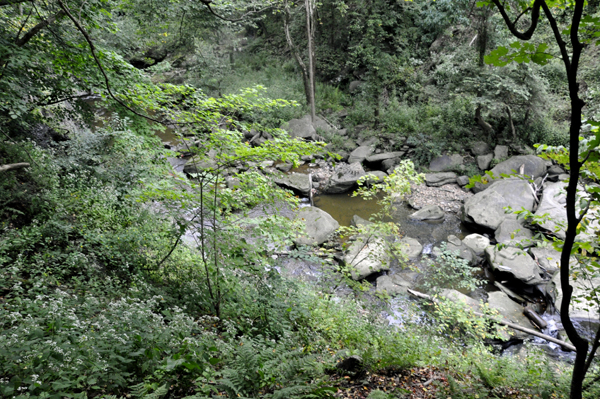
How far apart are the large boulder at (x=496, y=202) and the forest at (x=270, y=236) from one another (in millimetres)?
74

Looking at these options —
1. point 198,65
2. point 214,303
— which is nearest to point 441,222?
point 214,303

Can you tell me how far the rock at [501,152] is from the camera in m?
13.2

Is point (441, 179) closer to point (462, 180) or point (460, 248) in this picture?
point (462, 180)

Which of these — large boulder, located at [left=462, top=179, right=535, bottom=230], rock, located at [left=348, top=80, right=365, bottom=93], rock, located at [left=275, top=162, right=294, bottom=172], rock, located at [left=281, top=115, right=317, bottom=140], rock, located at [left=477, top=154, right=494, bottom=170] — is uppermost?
rock, located at [left=348, top=80, right=365, bottom=93]

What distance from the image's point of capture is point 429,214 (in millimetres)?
11492

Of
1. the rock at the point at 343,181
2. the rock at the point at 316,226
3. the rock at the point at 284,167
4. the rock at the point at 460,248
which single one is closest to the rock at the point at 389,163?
the rock at the point at 343,181

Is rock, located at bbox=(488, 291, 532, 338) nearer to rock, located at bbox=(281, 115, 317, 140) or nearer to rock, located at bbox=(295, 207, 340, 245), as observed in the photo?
rock, located at bbox=(295, 207, 340, 245)

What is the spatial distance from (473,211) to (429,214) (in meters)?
1.44

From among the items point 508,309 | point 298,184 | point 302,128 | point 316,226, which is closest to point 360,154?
point 302,128

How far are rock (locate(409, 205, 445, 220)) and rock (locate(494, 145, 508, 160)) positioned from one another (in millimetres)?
4242

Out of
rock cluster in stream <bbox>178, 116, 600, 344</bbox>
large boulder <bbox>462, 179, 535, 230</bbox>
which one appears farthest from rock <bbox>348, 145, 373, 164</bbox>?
large boulder <bbox>462, 179, 535, 230</bbox>

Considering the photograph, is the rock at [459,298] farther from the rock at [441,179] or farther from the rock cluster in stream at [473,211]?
the rock at [441,179]

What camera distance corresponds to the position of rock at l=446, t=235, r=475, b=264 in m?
9.01

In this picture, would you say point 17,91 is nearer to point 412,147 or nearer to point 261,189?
point 261,189
